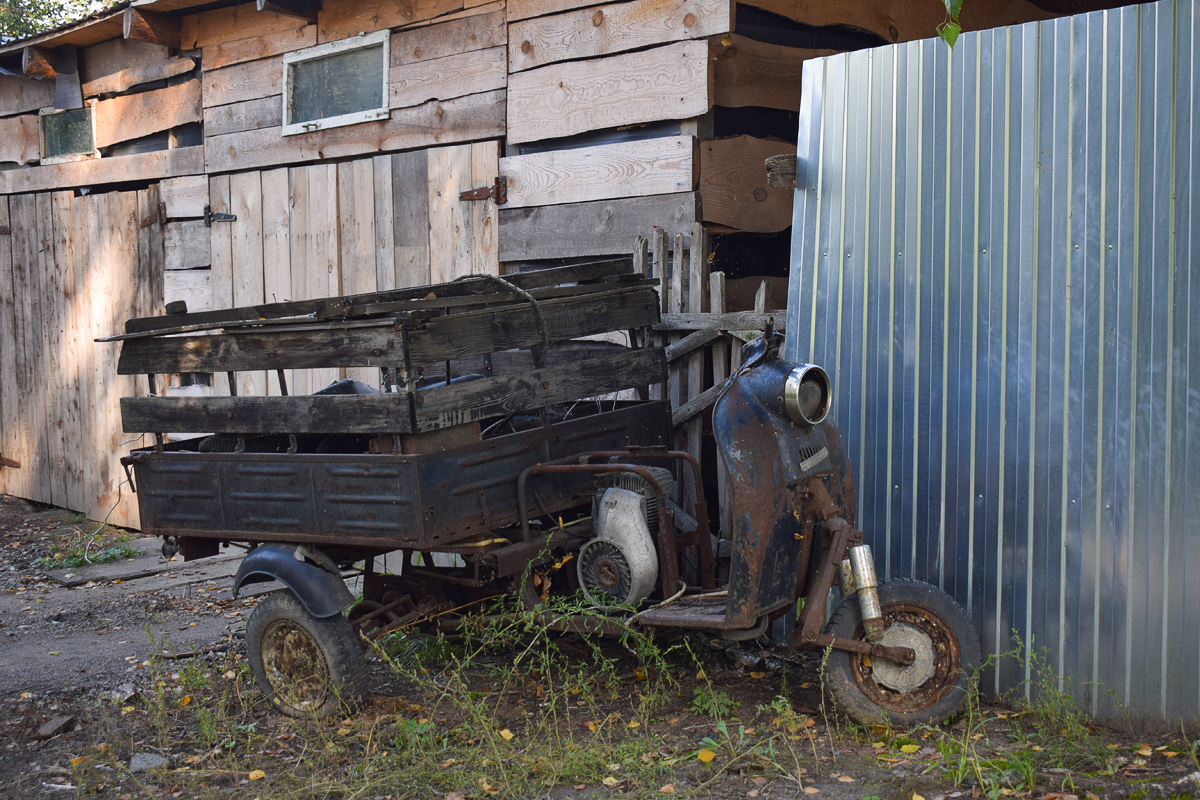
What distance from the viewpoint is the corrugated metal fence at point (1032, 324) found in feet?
12.1

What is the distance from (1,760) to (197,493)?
4.28 ft

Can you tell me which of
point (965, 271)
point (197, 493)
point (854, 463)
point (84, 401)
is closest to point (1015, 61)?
point (965, 271)

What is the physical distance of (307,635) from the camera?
4.36 m

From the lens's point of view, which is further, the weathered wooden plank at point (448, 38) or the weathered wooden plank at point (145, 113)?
the weathered wooden plank at point (145, 113)

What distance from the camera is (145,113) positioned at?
8953 mm

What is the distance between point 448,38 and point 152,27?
3110 mm

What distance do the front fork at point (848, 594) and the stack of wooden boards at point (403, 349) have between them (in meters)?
1.47

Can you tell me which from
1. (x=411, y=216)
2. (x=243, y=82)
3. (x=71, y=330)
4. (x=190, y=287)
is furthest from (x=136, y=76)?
(x=411, y=216)

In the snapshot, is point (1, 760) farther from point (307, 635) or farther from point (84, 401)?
point (84, 401)

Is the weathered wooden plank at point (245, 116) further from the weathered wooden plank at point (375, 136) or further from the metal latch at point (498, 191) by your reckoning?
the metal latch at point (498, 191)

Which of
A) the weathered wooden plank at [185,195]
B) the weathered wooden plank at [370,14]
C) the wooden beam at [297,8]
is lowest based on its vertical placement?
the weathered wooden plank at [185,195]

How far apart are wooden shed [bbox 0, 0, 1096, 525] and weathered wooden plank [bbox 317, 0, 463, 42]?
0.06ft

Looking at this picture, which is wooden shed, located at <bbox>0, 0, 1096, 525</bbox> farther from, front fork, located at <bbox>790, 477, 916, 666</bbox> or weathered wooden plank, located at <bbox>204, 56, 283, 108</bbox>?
front fork, located at <bbox>790, 477, 916, 666</bbox>

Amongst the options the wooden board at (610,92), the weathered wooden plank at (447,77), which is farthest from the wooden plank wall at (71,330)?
the wooden board at (610,92)
